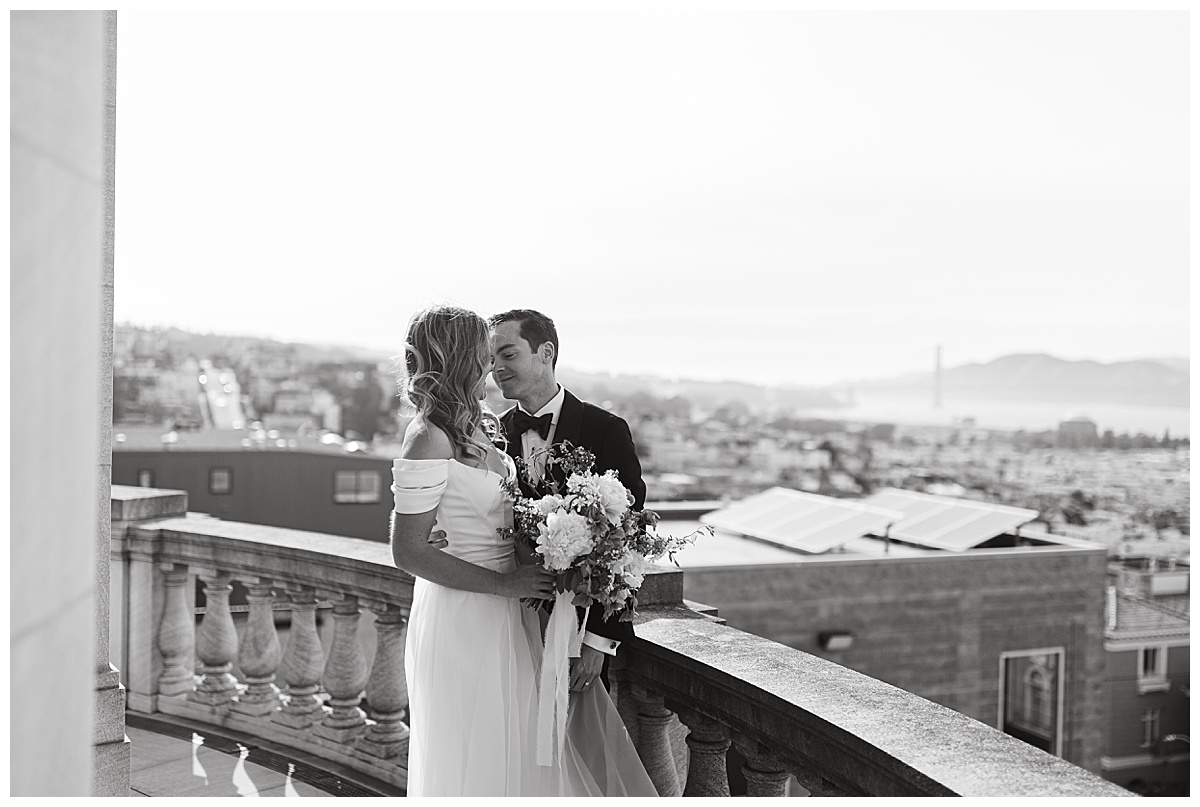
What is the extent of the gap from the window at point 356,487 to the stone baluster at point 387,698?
113 feet

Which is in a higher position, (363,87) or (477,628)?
(363,87)

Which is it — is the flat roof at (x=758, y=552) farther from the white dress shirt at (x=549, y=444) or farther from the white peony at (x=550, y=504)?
the white peony at (x=550, y=504)

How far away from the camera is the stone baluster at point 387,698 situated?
5035mm

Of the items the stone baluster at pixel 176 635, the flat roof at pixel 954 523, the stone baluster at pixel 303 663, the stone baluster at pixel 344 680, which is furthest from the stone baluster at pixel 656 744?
the flat roof at pixel 954 523

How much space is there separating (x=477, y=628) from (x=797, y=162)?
114728 millimetres

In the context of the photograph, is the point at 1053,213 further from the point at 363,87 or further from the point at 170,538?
the point at 170,538

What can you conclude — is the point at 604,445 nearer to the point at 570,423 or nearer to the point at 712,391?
the point at 570,423

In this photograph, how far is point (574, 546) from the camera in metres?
3.14

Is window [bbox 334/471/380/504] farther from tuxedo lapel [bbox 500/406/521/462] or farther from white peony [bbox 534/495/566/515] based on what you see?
white peony [bbox 534/495/566/515]

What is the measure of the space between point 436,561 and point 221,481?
3606cm

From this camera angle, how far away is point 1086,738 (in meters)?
23.6

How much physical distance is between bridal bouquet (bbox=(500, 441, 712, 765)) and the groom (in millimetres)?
71

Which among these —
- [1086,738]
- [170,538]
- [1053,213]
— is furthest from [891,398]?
[170,538]

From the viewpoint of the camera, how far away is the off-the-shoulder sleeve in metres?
3.20
